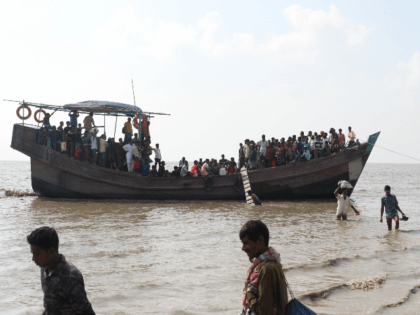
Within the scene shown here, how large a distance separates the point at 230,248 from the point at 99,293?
3.35 m

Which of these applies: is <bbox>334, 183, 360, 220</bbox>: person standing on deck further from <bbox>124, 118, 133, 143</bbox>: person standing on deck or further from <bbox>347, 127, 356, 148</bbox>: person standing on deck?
<bbox>124, 118, 133, 143</bbox>: person standing on deck

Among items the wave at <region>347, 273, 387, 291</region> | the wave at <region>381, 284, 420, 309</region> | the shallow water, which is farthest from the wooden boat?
the wave at <region>381, 284, 420, 309</region>

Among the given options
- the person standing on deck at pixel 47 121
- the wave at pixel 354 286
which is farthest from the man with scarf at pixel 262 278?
the person standing on deck at pixel 47 121

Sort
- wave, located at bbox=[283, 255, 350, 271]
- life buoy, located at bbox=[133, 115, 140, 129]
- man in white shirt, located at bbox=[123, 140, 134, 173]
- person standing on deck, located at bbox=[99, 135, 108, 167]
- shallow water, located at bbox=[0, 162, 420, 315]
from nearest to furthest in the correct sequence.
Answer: shallow water, located at bbox=[0, 162, 420, 315] < wave, located at bbox=[283, 255, 350, 271] < man in white shirt, located at bbox=[123, 140, 134, 173] < person standing on deck, located at bbox=[99, 135, 108, 167] < life buoy, located at bbox=[133, 115, 140, 129]

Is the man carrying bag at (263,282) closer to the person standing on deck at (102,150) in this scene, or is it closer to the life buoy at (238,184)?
the life buoy at (238,184)

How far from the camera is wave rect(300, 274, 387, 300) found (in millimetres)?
5273

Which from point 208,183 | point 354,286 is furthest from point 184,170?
point 354,286

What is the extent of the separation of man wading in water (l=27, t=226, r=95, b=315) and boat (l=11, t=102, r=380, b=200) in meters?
14.2

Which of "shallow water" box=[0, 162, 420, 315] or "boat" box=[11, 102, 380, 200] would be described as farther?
"boat" box=[11, 102, 380, 200]

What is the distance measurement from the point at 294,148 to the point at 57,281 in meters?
14.8

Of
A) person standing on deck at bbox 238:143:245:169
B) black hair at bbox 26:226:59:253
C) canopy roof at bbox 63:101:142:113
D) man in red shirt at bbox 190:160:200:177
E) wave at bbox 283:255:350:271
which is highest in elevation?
canopy roof at bbox 63:101:142:113

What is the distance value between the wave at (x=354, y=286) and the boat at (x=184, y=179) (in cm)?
1065

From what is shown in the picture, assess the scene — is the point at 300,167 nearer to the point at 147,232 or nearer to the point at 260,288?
the point at 147,232

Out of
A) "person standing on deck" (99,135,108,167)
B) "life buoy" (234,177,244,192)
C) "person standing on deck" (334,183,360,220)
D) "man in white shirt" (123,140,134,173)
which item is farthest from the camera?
"life buoy" (234,177,244,192)
